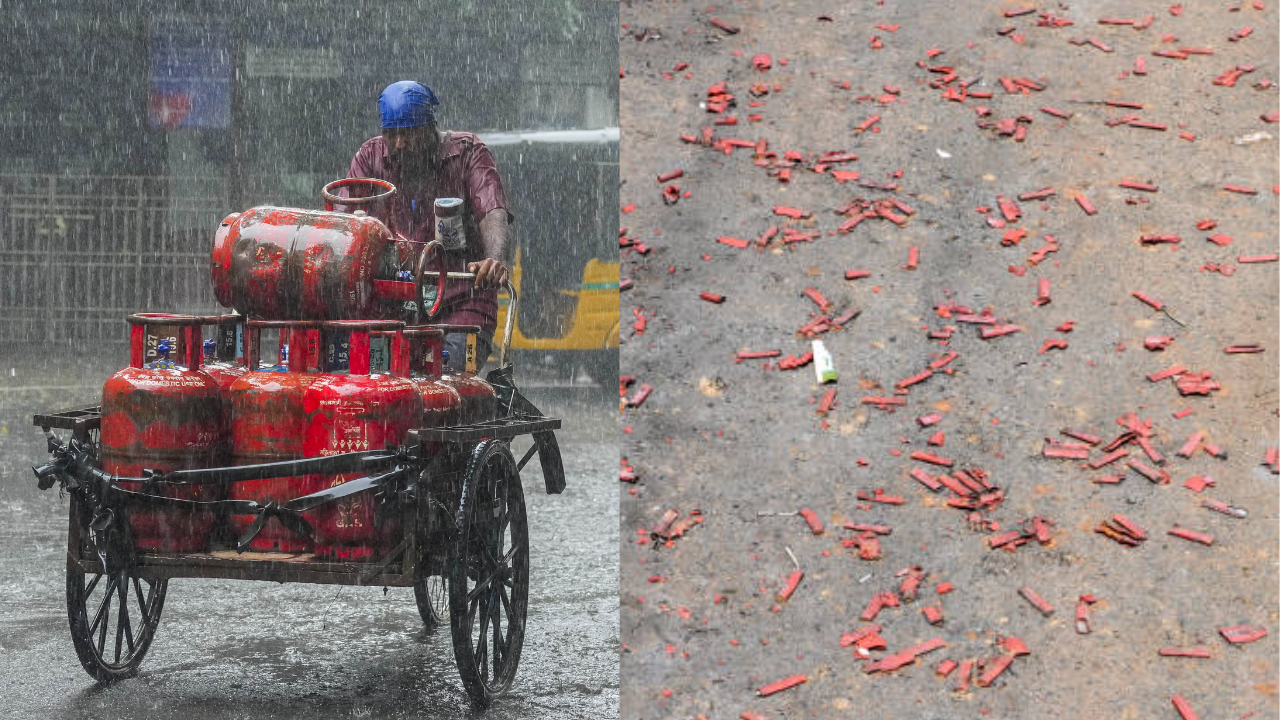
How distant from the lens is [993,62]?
487 centimetres

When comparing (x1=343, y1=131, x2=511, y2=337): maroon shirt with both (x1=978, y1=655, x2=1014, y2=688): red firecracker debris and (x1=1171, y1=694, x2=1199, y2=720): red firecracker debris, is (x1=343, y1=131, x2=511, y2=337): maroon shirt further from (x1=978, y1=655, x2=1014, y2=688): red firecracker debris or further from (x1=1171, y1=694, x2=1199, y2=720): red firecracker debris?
(x1=1171, y1=694, x2=1199, y2=720): red firecracker debris

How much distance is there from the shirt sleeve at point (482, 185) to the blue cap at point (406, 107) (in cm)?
23

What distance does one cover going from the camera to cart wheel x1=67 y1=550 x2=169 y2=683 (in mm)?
4320

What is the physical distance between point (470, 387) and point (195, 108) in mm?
15959

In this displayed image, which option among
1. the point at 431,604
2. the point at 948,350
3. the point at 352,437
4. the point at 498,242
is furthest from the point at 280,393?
the point at 948,350

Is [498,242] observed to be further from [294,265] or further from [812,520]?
[812,520]

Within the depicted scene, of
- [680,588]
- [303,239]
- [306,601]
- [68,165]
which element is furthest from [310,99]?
[680,588]

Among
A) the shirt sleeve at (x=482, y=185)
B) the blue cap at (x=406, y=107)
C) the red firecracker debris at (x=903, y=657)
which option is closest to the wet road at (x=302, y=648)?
the red firecracker debris at (x=903, y=657)

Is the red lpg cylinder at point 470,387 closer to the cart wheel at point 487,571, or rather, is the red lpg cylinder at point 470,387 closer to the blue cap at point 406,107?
the cart wheel at point 487,571

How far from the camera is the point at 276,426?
4.20 metres

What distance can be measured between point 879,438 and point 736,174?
1.15m

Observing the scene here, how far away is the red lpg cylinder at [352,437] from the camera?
4.12 m

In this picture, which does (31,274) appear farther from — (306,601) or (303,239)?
(303,239)

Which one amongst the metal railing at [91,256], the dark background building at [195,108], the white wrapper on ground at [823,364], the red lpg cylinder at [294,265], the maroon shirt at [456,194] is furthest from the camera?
the dark background building at [195,108]
